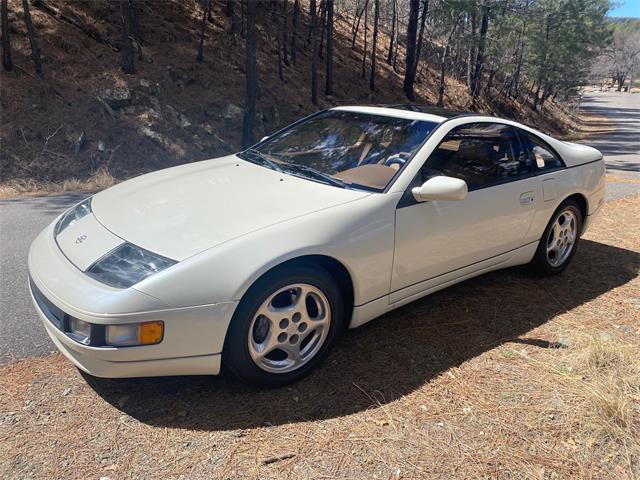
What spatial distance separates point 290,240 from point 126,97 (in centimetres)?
1042

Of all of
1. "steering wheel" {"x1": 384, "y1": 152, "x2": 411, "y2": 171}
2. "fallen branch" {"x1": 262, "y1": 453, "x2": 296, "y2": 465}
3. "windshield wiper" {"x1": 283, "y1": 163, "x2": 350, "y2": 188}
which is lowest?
"fallen branch" {"x1": 262, "y1": 453, "x2": 296, "y2": 465}

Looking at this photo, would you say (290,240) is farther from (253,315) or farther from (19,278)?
(19,278)

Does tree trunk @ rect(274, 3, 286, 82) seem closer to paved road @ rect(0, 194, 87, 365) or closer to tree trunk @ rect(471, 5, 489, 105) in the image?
tree trunk @ rect(471, 5, 489, 105)

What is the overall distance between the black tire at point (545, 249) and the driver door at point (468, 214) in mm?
374

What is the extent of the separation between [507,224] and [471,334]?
3.03ft

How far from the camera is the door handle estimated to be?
13.0ft

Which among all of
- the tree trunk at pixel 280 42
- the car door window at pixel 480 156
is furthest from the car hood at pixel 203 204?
the tree trunk at pixel 280 42

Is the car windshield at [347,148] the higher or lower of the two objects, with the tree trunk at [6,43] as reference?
lower

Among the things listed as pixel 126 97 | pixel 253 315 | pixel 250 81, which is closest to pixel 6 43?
pixel 126 97

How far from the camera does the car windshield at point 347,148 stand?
335 centimetres

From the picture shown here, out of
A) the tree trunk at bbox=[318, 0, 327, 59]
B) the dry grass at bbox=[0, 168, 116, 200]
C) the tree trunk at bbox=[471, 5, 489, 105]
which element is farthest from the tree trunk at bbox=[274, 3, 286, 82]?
the dry grass at bbox=[0, 168, 116, 200]

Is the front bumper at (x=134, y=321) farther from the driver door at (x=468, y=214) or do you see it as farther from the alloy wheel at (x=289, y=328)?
the driver door at (x=468, y=214)

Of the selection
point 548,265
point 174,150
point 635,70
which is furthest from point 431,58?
point 635,70

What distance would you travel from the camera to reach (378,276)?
3.07 metres
